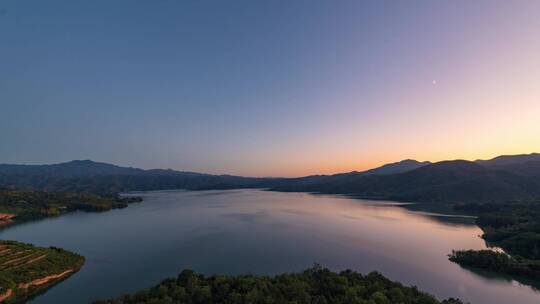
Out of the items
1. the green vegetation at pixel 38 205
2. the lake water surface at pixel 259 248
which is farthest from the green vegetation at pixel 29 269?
the green vegetation at pixel 38 205

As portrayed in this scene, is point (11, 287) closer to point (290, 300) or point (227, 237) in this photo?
point (290, 300)

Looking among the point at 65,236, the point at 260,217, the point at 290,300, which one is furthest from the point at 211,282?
the point at 260,217

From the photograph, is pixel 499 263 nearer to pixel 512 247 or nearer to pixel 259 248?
pixel 512 247

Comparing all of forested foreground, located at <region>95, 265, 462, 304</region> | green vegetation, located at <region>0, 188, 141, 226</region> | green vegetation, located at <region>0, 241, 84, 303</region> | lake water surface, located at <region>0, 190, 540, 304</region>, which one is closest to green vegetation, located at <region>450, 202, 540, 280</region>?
lake water surface, located at <region>0, 190, 540, 304</region>

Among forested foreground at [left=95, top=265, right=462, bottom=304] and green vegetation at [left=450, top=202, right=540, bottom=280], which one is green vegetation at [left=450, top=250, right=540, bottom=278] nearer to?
green vegetation at [left=450, top=202, right=540, bottom=280]

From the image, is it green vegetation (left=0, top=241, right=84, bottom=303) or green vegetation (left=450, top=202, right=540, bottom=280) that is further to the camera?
green vegetation (left=450, top=202, right=540, bottom=280)

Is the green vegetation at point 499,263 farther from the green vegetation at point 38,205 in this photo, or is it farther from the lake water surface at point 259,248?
the green vegetation at point 38,205
